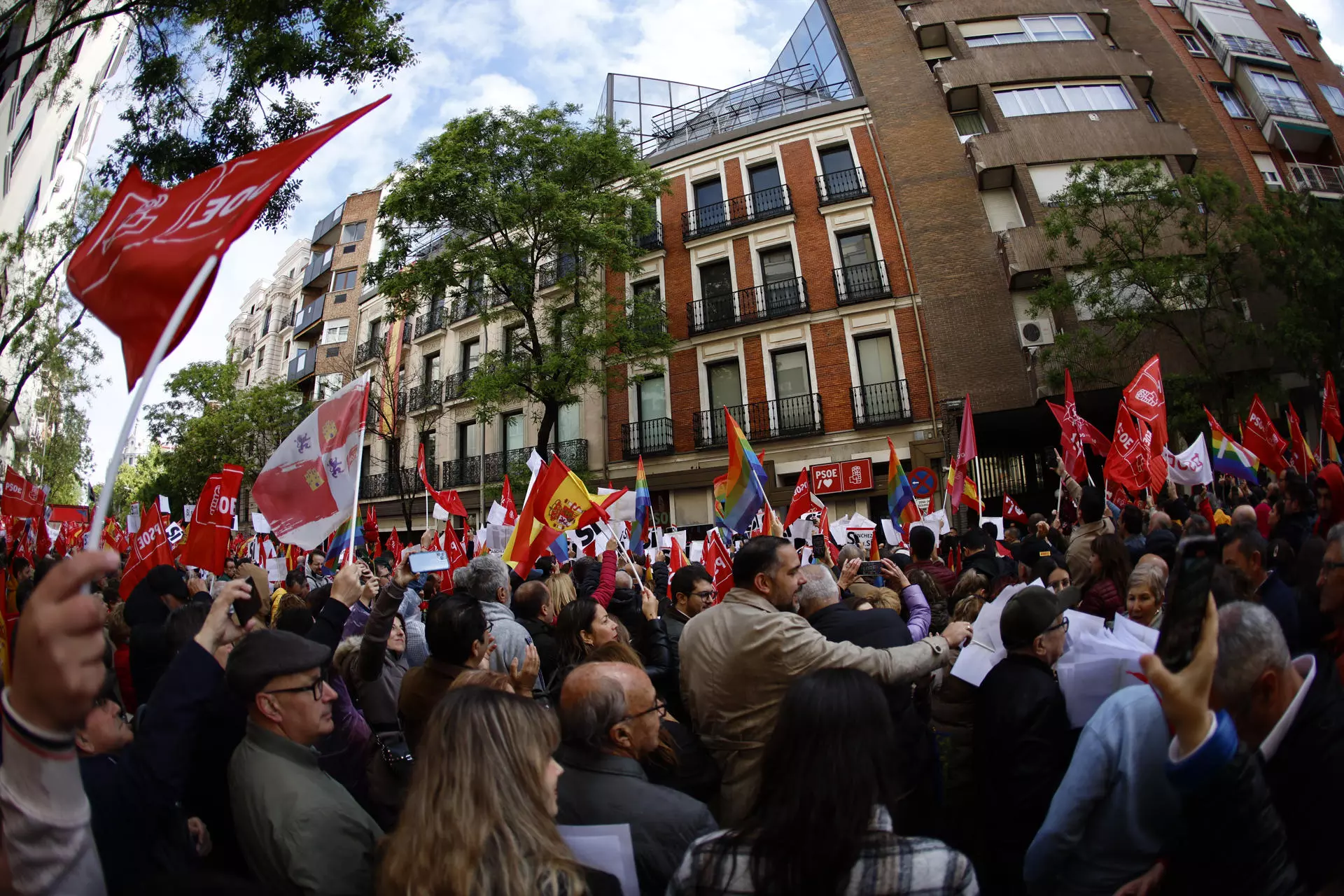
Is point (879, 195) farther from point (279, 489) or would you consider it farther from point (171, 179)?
point (279, 489)

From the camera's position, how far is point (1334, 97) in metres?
24.2

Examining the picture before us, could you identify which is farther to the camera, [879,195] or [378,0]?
[879,195]

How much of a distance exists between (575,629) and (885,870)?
2.52 meters

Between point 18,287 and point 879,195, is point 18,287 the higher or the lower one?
the lower one

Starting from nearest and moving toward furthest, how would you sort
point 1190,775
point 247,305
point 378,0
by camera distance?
point 1190,775 < point 378,0 < point 247,305

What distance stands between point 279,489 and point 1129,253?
58.2 feet

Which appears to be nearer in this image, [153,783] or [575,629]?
[153,783]

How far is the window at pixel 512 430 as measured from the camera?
2512cm

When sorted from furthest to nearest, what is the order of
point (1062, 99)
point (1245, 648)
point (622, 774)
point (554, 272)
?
point (554, 272), point (1062, 99), point (622, 774), point (1245, 648)

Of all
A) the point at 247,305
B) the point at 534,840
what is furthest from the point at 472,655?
the point at 247,305

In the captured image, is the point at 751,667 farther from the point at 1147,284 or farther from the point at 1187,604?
the point at 1147,284

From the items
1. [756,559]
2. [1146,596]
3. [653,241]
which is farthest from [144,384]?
[653,241]

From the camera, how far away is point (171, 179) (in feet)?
25.0

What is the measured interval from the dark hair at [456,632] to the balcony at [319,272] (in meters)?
38.8
